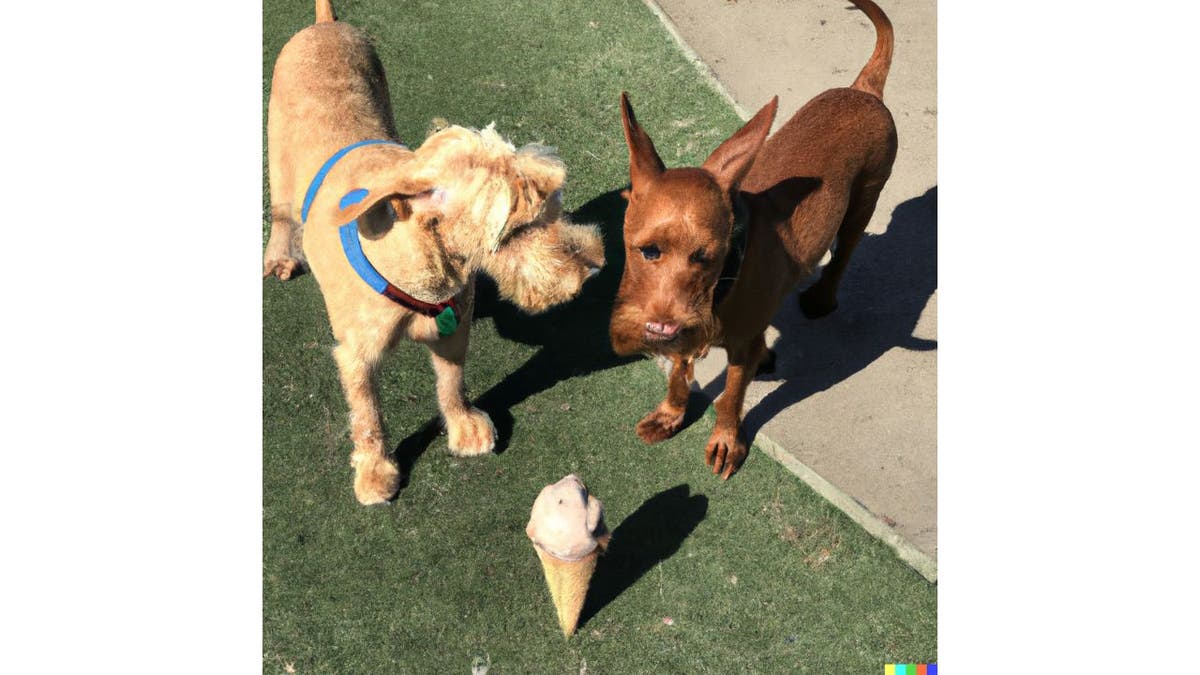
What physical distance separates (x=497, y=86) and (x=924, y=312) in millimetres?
3846

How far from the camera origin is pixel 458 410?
18.7 feet

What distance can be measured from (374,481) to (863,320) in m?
3.47

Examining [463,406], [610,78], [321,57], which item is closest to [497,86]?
[610,78]

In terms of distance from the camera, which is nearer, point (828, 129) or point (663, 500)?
point (828, 129)

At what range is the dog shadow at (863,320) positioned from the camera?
6.15m

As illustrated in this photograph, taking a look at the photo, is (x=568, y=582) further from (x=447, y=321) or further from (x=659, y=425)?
(x=447, y=321)

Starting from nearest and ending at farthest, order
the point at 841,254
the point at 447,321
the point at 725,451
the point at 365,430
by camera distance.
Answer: the point at 447,321 → the point at 365,430 → the point at 725,451 → the point at 841,254

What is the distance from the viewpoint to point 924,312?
259 inches

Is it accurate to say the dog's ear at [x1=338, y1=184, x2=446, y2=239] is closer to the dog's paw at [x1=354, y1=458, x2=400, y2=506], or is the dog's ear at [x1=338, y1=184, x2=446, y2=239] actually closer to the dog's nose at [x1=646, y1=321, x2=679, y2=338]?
the dog's nose at [x1=646, y1=321, x2=679, y2=338]

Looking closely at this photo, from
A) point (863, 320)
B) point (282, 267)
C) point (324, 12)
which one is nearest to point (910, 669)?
point (863, 320)

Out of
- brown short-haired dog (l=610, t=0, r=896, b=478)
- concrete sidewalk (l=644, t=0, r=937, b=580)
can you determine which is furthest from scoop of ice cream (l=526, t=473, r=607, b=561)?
concrete sidewalk (l=644, t=0, r=937, b=580)

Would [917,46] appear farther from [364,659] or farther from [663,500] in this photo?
[364,659]

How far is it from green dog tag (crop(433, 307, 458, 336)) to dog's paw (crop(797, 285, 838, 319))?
2.64 meters

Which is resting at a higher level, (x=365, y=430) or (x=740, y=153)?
(x=740, y=153)
